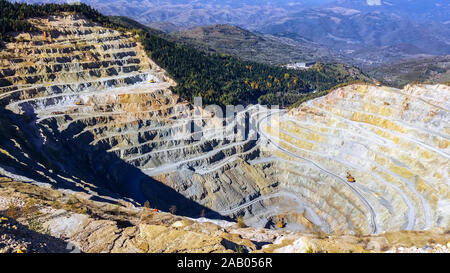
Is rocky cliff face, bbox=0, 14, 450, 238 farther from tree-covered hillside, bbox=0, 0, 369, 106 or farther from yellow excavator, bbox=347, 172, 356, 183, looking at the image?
tree-covered hillside, bbox=0, 0, 369, 106

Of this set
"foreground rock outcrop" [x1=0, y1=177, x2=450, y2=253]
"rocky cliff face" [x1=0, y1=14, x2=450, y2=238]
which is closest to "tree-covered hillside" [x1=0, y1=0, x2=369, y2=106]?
"rocky cliff face" [x1=0, y1=14, x2=450, y2=238]

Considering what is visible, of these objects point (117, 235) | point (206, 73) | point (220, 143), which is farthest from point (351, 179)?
point (206, 73)

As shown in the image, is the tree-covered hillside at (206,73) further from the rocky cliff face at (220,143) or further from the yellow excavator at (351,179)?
the yellow excavator at (351,179)

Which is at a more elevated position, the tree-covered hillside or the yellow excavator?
the tree-covered hillside

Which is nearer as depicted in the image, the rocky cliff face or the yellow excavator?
the rocky cliff face

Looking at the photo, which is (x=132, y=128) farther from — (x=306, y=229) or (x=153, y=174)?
(x=306, y=229)

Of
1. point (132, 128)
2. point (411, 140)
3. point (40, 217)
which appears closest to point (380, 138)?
point (411, 140)
